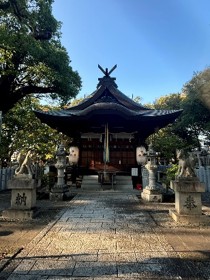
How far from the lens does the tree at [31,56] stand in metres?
15.6

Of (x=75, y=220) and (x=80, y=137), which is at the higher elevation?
(x=80, y=137)

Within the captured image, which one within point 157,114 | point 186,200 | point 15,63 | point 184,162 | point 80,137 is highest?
point 15,63

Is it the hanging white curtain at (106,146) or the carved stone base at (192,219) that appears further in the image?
the hanging white curtain at (106,146)

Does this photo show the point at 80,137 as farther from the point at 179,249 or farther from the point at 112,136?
the point at 179,249

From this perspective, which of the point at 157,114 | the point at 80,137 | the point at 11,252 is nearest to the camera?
the point at 11,252

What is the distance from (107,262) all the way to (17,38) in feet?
48.8

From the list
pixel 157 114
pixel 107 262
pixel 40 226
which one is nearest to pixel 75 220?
pixel 40 226

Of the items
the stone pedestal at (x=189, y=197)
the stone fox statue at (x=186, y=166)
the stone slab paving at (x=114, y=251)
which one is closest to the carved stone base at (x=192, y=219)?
the stone pedestal at (x=189, y=197)

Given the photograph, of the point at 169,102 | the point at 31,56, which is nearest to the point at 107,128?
the point at 31,56

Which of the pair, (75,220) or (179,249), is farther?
(75,220)

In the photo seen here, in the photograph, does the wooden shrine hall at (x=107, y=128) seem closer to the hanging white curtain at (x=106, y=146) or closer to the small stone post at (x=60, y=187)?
the hanging white curtain at (x=106, y=146)

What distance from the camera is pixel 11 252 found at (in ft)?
15.4

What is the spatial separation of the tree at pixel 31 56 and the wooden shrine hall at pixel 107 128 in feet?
8.04

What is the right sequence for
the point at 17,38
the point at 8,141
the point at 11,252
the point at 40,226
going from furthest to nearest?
the point at 8,141
the point at 17,38
the point at 40,226
the point at 11,252
